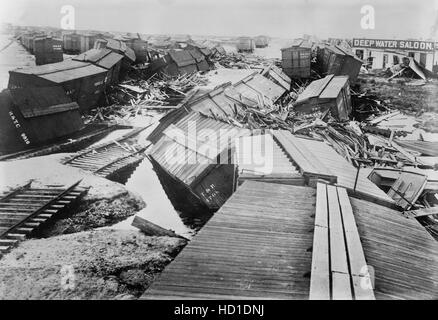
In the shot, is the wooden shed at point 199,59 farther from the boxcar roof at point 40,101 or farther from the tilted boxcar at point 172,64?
the boxcar roof at point 40,101

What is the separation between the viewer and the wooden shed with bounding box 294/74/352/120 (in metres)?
24.0

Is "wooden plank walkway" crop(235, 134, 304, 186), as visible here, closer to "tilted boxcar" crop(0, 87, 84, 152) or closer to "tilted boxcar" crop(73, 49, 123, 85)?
"tilted boxcar" crop(0, 87, 84, 152)

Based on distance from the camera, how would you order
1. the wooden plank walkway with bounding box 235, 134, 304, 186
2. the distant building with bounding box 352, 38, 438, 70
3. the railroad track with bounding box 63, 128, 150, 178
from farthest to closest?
1. the distant building with bounding box 352, 38, 438, 70
2. the railroad track with bounding box 63, 128, 150, 178
3. the wooden plank walkway with bounding box 235, 134, 304, 186

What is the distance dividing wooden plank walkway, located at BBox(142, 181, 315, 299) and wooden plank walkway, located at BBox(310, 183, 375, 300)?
0.19 metres

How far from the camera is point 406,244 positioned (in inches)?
283

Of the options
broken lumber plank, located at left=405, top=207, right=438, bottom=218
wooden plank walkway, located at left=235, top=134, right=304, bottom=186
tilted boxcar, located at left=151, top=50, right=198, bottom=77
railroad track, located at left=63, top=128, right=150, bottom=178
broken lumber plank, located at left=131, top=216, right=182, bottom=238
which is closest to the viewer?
wooden plank walkway, located at left=235, top=134, right=304, bottom=186

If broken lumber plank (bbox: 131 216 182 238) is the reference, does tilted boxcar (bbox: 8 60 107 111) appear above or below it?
above

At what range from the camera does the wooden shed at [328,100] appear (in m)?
24.0

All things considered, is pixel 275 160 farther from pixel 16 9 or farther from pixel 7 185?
pixel 7 185

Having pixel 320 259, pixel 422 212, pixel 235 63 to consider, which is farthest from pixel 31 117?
pixel 235 63

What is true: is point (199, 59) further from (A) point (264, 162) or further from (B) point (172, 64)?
(A) point (264, 162)

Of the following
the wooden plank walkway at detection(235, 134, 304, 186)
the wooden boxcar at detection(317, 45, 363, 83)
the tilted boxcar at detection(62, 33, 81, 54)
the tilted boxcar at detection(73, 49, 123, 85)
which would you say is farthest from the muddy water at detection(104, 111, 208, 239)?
the tilted boxcar at detection(62, 33, 81, 54)

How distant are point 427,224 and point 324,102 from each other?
15094 mm

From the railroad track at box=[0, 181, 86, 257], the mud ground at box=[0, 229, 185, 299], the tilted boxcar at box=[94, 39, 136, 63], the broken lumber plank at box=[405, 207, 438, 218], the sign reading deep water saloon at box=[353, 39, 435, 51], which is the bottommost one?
the mud ground at box=[0, 229, 185, 299]
